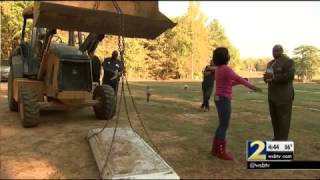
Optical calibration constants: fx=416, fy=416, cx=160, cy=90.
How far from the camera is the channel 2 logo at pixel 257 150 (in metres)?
6.07

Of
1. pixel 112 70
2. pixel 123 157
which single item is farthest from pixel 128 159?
pixel 112 70

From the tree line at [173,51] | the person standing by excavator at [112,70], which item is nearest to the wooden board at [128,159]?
the person standing by excavator at [112,70]

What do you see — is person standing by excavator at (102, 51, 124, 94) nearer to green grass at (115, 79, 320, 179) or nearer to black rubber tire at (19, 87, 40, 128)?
green grass at (115, 79, 320, 179)

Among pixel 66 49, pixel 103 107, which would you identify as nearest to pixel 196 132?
pixel 103 107

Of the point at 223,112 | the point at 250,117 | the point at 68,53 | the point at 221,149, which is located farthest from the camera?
the point at 250,117

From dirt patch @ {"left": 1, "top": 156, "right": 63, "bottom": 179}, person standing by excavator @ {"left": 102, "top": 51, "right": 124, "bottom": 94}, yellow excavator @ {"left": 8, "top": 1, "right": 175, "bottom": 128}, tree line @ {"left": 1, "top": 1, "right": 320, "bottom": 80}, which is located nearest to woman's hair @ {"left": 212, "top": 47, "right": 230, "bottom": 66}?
yellow excavator @ {"left": 8, "top": 1, "right": 175, "bottom": 128}

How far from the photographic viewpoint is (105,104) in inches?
415

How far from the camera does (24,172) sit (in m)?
6.15

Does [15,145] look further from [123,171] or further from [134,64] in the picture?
[134,64]

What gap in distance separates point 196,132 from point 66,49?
12.4ft

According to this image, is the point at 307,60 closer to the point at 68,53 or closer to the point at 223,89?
the point at 223,89

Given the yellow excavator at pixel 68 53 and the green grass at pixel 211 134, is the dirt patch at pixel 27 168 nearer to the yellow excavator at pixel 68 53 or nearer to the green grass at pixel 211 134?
the green grass at pixel 211 134

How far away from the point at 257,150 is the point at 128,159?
6.27ft

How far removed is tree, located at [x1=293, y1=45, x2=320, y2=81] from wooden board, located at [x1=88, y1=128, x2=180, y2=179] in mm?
5355
